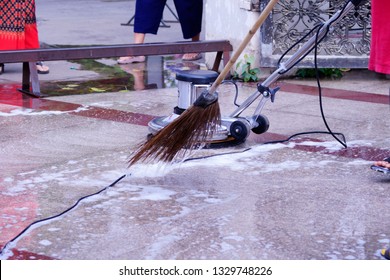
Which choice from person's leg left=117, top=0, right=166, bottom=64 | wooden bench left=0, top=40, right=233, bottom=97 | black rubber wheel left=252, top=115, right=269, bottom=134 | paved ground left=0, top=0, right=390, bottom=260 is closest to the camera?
paved ground left=0, top=0, right=390, bottom=260

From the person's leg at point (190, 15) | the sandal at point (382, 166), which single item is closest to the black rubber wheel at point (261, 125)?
the sandal at point (382, 166)

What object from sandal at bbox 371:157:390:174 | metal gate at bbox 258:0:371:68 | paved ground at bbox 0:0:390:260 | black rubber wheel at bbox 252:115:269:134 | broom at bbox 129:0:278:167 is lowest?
paved ground at bbox 0:0:390:260

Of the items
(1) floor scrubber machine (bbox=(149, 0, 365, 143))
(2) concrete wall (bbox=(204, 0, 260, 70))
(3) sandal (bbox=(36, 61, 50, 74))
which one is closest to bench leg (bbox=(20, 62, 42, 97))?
(3) sandal (bbox=(36, 61, 50, 74))

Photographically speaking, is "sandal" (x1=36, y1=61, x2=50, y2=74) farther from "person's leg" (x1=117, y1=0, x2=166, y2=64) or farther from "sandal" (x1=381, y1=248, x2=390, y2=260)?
"sandal" (x1=381, y1=248, x2=390, y2=260)

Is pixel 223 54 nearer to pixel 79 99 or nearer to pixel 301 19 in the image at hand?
pixel 301 19

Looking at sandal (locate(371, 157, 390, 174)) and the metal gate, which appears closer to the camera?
sandal (locate(371, 157, 390, 174))

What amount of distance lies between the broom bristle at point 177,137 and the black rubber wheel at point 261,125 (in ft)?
2.89

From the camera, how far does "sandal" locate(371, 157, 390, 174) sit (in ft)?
15.8

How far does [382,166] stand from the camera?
4.83 m

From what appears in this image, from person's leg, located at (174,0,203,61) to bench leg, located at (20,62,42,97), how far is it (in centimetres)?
195

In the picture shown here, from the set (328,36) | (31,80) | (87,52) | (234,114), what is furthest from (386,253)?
(328,36)

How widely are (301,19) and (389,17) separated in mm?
3357

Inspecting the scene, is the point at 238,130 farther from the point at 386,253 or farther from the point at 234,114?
the point at 386,253
